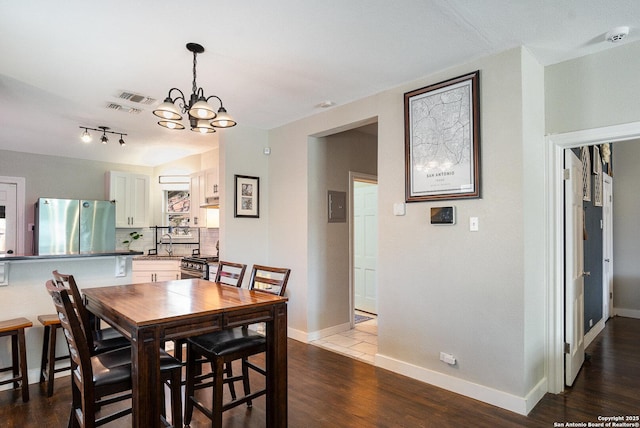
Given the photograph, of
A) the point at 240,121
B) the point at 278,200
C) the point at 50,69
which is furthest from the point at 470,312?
the point at 50,69

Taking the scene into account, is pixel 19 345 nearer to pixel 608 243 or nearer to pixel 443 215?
pixel 443 215

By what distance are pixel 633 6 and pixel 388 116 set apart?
1789mm

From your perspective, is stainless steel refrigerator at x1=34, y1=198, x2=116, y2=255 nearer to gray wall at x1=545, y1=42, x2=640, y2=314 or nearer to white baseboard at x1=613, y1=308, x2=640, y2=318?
gray wall at x1=545, y1=42, x2=640, y2=314

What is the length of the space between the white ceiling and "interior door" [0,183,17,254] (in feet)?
8.59

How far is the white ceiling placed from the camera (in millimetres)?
2158

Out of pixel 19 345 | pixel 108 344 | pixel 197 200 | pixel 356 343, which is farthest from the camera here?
pixel 197 200

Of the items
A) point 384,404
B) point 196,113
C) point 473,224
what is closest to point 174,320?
point 196,113

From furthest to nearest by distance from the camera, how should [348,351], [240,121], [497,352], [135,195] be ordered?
[135,195] < [240,121] < [348,351] < [497,352]

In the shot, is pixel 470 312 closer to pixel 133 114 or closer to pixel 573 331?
pixel 573 331

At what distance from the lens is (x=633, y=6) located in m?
2.12

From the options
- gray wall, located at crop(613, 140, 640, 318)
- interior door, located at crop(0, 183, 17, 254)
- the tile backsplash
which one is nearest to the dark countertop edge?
the tile backsplash

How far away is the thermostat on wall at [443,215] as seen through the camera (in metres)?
2.96

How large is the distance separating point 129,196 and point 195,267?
251 centimetres

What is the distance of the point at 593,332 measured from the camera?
4418mm
